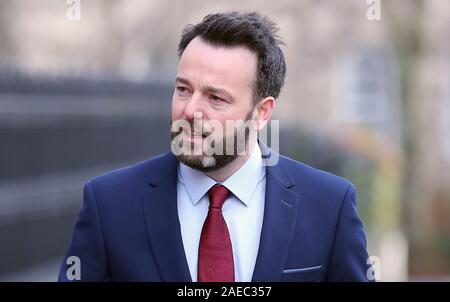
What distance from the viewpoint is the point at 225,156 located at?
2.57 meters

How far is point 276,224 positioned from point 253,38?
61 cm

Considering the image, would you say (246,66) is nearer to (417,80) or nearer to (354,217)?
(354,217)

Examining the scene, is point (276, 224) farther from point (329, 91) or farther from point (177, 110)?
point (329, 91)

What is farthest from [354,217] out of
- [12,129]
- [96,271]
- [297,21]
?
[297,21]

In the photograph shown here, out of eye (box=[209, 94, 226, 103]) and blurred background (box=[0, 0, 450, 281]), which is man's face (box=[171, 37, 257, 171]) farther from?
blurred background (box=[0, 0, 450, 281])

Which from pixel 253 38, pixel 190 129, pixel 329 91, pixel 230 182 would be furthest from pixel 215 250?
pixel 329 91

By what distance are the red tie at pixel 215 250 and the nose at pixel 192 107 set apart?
0.31 m

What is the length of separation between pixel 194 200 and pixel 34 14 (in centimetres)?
1295

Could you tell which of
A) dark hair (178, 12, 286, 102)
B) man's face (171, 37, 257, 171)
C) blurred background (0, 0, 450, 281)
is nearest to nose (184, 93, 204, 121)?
man's face (171, 37, 257, 171)

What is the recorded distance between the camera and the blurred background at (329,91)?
9656 millimetres

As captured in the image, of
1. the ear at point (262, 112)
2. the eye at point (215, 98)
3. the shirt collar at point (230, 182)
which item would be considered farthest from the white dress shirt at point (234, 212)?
the eye at point (215, 98)

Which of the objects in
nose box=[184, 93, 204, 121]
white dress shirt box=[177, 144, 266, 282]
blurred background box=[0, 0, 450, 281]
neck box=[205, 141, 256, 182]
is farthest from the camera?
blurred background box=[0, 0, 450, 281]

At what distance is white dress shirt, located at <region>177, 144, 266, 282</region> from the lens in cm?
251

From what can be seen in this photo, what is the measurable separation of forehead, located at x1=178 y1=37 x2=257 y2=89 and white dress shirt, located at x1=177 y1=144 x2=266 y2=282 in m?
0.32
